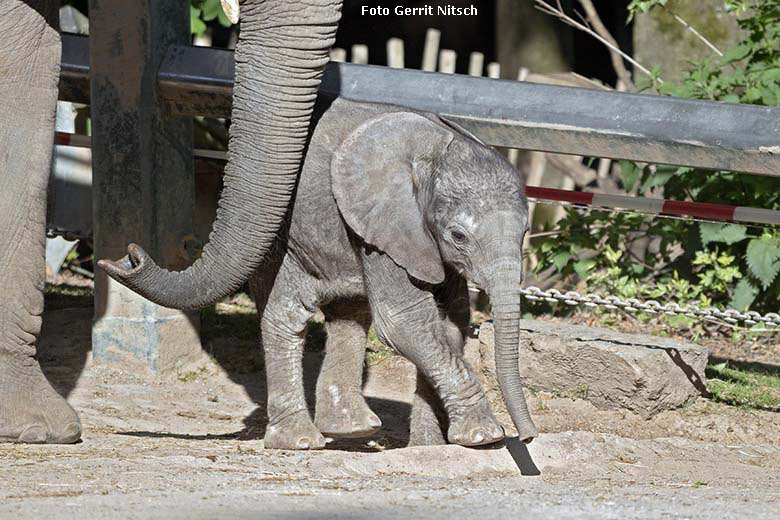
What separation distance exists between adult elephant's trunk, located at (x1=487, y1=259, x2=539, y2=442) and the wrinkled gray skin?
3.18 ft

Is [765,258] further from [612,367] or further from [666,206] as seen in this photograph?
[612,367]

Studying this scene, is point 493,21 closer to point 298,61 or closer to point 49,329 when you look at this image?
point 49,329

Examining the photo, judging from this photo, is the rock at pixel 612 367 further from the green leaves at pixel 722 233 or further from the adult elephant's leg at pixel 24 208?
the adult elephant's leg at pixel 24 208

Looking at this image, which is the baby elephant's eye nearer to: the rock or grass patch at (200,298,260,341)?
the rock

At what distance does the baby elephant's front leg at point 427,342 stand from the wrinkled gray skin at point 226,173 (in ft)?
1.71

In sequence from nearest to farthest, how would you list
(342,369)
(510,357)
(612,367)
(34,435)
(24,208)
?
(510,357) → (34,435) → (24,208) → (342,369) → (612,367)

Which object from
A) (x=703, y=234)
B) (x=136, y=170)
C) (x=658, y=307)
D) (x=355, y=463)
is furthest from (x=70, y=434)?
(x=703, y=234)

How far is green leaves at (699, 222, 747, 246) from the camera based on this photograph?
8.92m

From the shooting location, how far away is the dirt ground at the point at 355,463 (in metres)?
4.61

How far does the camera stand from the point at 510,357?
5.32m

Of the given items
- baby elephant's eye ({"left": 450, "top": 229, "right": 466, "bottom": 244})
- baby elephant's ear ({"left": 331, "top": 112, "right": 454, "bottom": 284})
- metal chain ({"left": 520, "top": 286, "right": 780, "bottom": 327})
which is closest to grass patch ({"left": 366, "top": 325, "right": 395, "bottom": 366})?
metal chain ({"left": 520, "top": 286, "right": 780, "bottom": 327})

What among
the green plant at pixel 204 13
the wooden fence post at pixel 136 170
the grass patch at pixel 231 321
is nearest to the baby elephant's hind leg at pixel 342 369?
the wooden fence post at pixel 136 170

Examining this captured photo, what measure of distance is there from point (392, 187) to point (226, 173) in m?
0.70

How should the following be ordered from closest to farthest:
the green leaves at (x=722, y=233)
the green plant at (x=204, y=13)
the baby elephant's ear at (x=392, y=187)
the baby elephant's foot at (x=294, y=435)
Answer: the baby elephant's ear at (x=392, y=187) < the baby elephant's foot at (x=294, y=435) < the green leaves at (x=722, y=233) < the green plant at (x=204, y=13)
